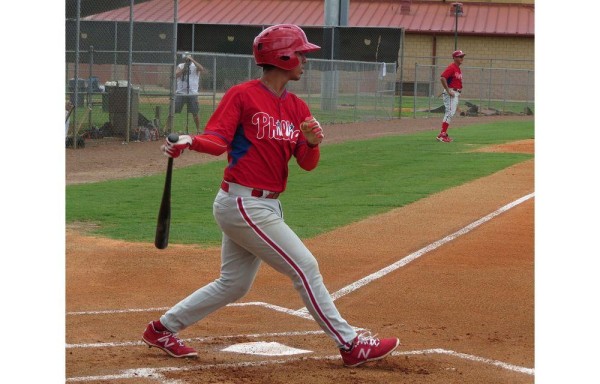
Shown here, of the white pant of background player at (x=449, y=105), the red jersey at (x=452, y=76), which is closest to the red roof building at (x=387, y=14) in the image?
the red jersey at (x=452, y=76)

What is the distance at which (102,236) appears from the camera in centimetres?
1109

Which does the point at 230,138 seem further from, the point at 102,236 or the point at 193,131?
the point at 193,131

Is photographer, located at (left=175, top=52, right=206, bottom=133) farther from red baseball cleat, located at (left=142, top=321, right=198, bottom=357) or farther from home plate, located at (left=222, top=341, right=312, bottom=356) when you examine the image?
red baseball cleat, located at (left=142, top=321, right=198, bottom=357)

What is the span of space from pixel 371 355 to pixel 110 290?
3094mm

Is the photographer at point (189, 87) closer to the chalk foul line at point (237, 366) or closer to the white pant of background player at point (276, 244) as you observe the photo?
the chalk foul line at point (237, 366)

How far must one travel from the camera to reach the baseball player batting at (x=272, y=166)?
5.76 meters

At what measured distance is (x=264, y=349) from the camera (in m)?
6.39

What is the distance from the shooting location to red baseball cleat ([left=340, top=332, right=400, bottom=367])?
231 inches

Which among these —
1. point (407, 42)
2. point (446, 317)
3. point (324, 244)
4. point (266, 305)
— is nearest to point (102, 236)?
point (324, 244)

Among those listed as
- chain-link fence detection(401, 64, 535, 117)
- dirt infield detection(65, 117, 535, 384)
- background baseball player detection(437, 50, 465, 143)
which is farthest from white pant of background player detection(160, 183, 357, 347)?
chain-link fence detection(401, 64, 535, 117)

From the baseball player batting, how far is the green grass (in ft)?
16.6

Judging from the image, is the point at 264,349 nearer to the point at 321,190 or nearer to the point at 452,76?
the point at 321,190

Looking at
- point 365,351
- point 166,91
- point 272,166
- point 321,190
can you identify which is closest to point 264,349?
point 365,351

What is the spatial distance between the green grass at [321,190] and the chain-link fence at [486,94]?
16835 mm
